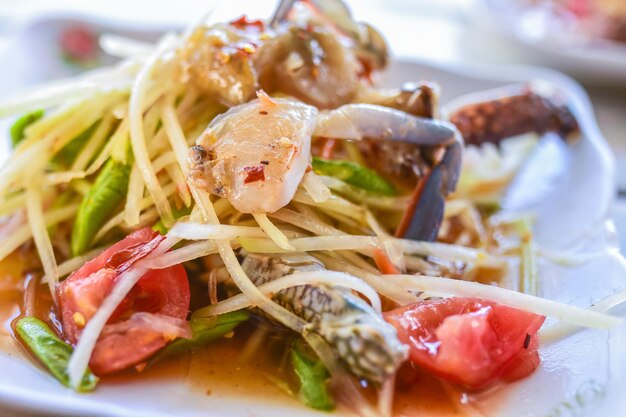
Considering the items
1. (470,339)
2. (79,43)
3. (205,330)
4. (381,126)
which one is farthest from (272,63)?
(79,43)

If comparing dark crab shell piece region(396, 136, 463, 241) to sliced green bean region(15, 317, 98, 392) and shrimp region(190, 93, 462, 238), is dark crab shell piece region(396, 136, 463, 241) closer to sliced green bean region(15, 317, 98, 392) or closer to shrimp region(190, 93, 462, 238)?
shrimp region(190, 93, 462, 238)

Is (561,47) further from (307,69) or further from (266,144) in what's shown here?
(266,144)

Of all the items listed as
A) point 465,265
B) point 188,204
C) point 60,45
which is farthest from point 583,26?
point 188,204

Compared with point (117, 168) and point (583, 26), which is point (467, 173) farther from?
point (583, 26)

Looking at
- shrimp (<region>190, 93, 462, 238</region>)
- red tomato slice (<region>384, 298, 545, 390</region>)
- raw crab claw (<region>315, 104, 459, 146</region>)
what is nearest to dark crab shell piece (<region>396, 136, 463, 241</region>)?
raw crab claw (<region>315, 104, 459, 146</region>)

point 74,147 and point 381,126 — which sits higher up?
point 381,126

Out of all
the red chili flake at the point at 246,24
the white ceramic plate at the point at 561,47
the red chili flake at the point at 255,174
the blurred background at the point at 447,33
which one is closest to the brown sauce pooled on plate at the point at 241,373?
the red chili flake at the point at 255,174
